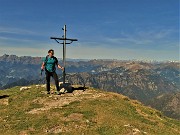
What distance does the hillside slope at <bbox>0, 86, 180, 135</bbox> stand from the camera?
21.7m

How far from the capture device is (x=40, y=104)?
29156 millimetres

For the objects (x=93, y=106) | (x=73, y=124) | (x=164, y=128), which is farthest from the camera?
(x=93, y=106)

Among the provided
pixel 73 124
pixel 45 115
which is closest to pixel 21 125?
pixel 45 115

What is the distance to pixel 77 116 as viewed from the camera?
24.6m

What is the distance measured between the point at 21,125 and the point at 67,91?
12608mm

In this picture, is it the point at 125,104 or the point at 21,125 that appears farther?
the point at 125,104

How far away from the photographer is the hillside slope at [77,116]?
2168 cm

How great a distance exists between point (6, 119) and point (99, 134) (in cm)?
939

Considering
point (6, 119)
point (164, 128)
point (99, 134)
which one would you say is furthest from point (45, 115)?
point (164, 128)

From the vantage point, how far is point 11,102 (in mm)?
31375

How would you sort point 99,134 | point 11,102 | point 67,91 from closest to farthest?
1. point 99,134
2. point 11,102
3. point 67,91

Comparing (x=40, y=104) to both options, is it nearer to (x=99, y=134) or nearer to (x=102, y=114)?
(x=102, y=114)

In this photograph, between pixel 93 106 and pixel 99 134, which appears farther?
pixel 93 106

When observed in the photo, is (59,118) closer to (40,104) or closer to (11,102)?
(40,104)
